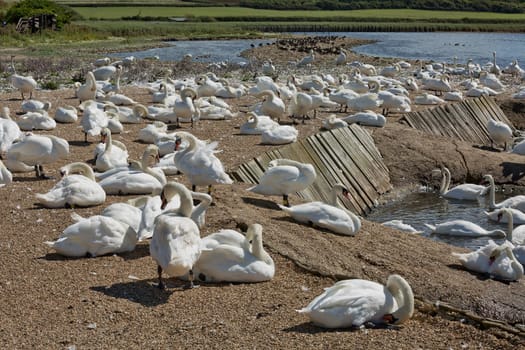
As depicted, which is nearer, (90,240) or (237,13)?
(90,240)

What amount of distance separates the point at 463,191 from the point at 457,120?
237 inches

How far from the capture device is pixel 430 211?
1650 cm

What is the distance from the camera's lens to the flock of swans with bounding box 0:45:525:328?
7863 mm

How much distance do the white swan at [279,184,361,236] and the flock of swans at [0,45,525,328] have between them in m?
0.01

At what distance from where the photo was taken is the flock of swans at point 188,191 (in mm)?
7863

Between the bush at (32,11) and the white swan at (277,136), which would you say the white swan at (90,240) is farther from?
the bush at (32,11)

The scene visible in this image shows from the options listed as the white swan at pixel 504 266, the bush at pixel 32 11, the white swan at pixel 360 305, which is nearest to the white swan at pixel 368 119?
the white swan at pixel 504 266

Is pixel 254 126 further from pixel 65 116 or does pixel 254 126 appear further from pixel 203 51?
pixel 203 51

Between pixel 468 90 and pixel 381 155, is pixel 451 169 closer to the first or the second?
pixel 381 155

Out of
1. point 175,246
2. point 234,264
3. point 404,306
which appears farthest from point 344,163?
point 175,246

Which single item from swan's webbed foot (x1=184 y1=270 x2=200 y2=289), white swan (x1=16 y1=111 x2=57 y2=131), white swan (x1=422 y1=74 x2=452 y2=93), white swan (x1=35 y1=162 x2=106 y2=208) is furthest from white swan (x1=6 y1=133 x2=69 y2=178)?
white swan (x1=422 y1=74 x2=452 y2=93)

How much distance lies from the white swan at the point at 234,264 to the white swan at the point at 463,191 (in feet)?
30.2

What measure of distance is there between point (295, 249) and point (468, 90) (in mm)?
20159

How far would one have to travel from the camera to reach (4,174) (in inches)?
476
